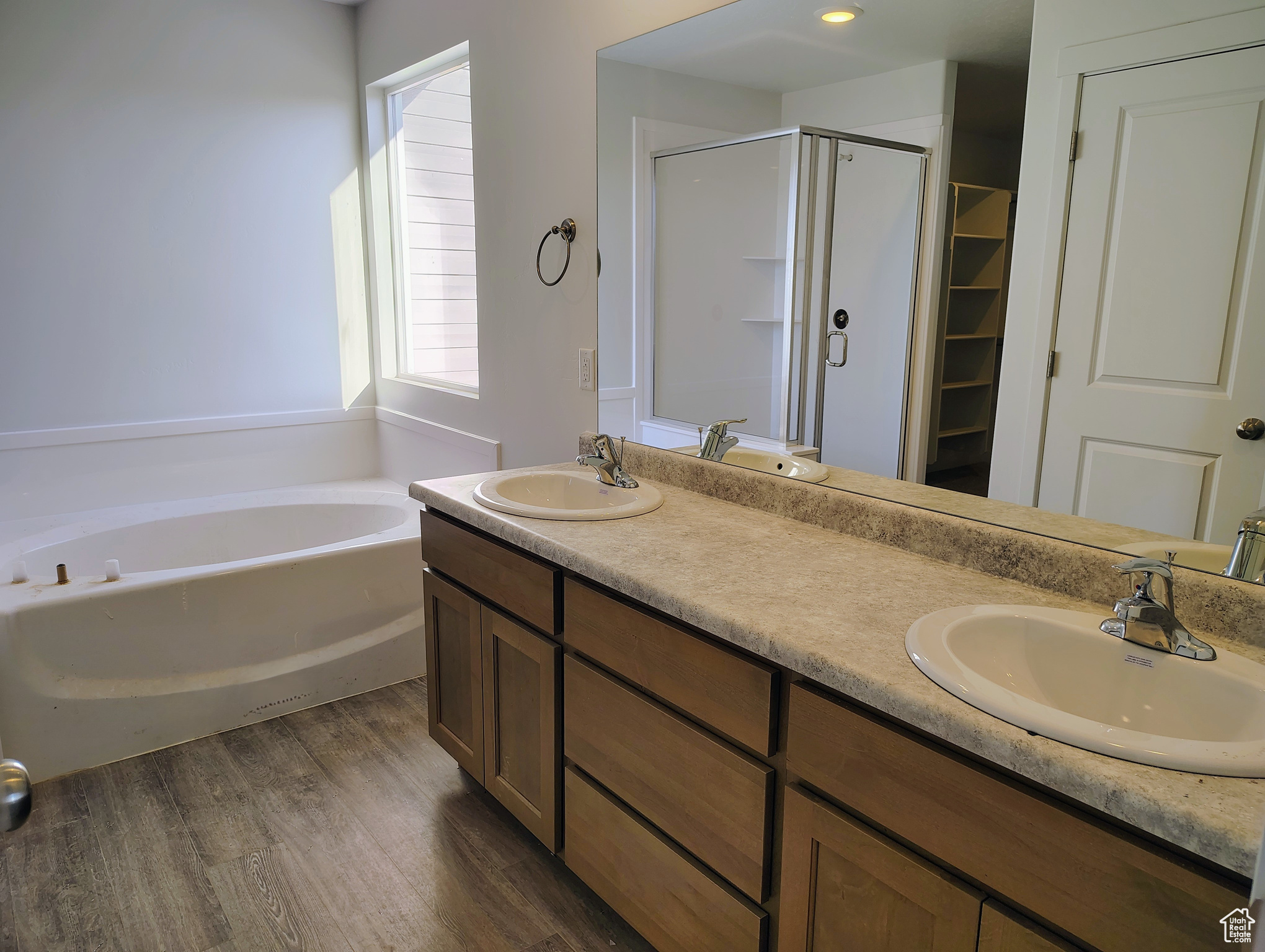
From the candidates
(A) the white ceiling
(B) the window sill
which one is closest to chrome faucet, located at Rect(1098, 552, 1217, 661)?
(A) the white ceiling

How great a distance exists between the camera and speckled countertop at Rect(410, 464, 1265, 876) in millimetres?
789

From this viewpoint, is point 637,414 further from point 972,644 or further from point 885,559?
point 972,644

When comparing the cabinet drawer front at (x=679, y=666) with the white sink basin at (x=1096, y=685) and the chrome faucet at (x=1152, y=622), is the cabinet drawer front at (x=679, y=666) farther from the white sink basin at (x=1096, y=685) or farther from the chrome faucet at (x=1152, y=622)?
the chrome faucet at (x=1152, y=622)

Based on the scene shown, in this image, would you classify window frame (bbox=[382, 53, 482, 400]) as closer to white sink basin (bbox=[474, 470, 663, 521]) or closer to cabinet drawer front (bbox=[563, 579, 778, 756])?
white sink basin (bbox=[474, 470, 663, 521])

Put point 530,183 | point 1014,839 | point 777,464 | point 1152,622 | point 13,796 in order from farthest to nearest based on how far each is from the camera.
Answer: point 530,183 < point 777,464 < point 1152,622 < point 1014,839 < point 13,796

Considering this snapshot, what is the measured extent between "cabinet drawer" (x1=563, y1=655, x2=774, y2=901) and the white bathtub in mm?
1255

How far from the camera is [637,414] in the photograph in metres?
2.32

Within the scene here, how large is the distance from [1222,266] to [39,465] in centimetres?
357

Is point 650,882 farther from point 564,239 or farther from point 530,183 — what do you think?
point 530,183

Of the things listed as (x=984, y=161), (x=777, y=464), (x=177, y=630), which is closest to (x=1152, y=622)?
(x=984, y=161)

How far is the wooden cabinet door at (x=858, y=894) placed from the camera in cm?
98

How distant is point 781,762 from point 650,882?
45cm

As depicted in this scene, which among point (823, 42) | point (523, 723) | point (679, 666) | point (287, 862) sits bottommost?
point (287, 862)

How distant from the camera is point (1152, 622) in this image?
1087mm
